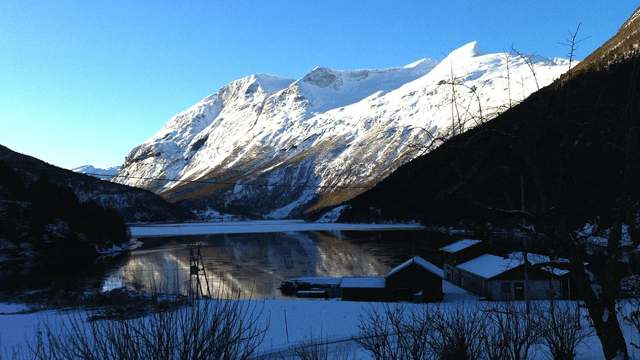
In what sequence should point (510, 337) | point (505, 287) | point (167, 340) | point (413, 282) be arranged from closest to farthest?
1. point (167, 340)
2. point (510, 337)
3. point (505, 287)
4. point (413, 282)

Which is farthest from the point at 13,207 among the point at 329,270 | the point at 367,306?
the point at 367,306

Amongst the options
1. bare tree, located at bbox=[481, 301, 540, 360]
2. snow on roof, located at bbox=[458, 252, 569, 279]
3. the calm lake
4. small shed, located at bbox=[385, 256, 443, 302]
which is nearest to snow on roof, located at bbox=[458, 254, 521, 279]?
snow on roof, located at bbox=[458, 252, 569, 279]

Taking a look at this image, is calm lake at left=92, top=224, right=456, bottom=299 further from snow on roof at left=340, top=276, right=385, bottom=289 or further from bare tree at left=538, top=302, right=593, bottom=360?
bare tree at left=538, top=302, right=593, bottom=360

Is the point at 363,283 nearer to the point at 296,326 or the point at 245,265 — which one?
the point at 296,326

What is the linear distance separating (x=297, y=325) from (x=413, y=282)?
1452 cm

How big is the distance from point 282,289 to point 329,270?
14.3 metres

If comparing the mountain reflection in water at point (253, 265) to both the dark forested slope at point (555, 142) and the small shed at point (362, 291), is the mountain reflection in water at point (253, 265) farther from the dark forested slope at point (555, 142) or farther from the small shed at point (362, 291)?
the dark forested slope at point (555, 142)

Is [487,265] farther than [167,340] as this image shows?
Yes

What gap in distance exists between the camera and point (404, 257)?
61156 millimetres

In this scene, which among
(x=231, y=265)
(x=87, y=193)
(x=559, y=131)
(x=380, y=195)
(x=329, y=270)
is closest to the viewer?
(x=559, y=131)

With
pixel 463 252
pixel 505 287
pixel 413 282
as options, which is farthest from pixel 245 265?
pixel 505 287

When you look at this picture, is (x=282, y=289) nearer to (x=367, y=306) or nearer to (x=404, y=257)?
(x=367, y=306)

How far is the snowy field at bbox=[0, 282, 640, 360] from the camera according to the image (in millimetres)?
17625

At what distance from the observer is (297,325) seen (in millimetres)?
24328
